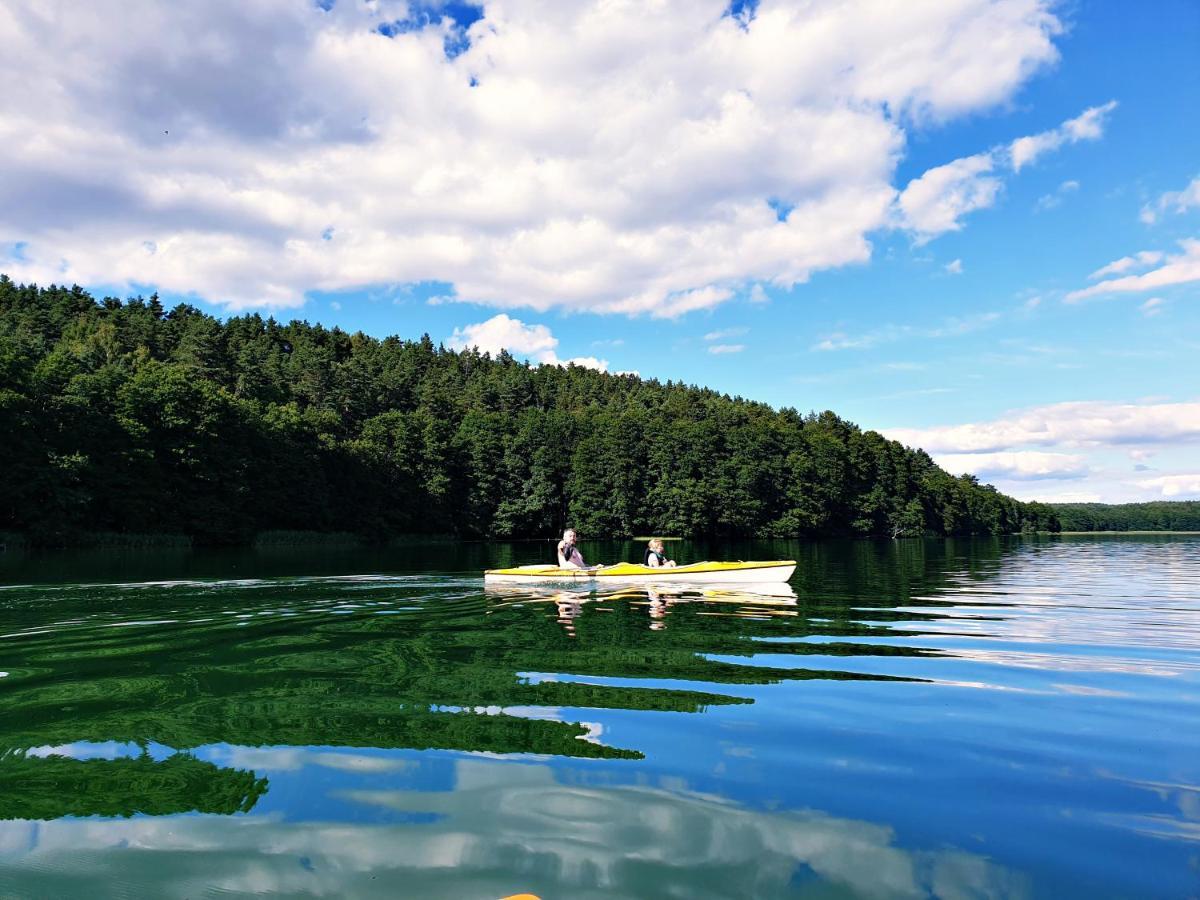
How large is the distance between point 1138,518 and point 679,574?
198 metres

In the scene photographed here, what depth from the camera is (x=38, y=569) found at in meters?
29.0

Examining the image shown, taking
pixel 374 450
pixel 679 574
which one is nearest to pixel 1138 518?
pixel 374 450

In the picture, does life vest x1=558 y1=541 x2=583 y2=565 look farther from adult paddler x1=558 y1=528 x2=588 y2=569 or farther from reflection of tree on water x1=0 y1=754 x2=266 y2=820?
reflection of tree on water x1=0 y1=754 x2=266 y2=820

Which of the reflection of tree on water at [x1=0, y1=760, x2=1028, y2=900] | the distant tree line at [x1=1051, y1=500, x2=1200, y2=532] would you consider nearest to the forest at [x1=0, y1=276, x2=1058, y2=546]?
the distant tree line at [x1=1051, y1=500, x2=1200, y2=532]

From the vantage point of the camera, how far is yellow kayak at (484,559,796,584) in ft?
69.7

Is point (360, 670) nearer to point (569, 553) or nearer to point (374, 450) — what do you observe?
point (569, 553)

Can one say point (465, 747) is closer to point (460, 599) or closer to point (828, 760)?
point (828, 760)

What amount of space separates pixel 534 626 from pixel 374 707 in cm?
624

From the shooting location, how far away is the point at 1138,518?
176 meters

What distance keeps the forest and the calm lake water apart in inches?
2016

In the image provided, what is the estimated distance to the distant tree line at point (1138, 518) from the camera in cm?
16625

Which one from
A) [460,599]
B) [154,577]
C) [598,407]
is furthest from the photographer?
[598,407]

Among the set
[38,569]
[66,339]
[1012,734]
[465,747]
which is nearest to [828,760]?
[1012,734]

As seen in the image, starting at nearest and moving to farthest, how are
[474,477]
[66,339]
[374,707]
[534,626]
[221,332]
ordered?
[374,707] → [534,626] → [66,339] → [474,477] → [221,332]
